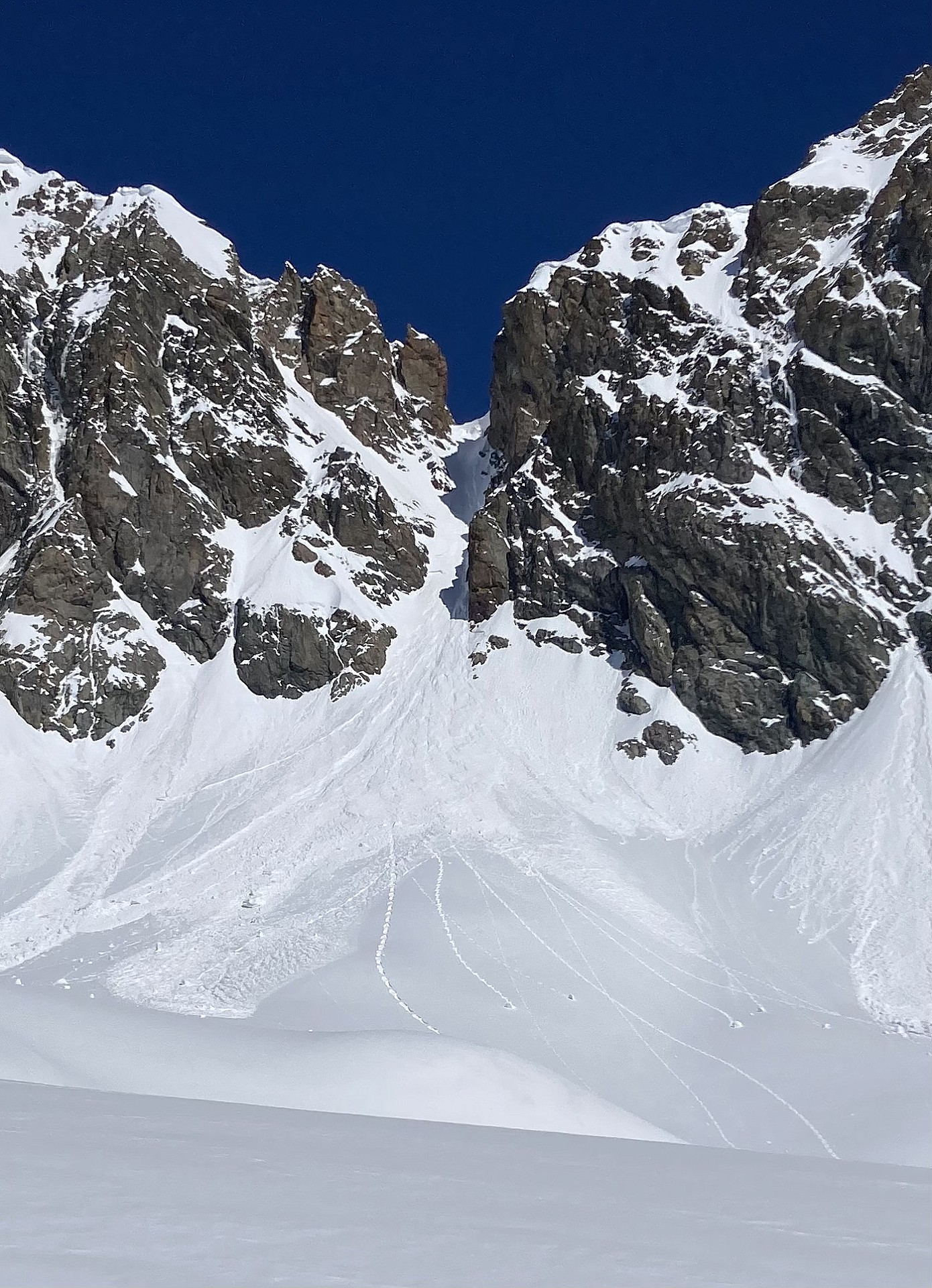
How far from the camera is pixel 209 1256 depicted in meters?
3.97

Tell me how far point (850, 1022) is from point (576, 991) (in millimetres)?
7549

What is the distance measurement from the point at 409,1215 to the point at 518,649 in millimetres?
49642

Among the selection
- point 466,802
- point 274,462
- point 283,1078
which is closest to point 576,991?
point 466,802

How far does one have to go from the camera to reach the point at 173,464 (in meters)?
61.2

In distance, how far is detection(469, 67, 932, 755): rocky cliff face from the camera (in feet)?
166

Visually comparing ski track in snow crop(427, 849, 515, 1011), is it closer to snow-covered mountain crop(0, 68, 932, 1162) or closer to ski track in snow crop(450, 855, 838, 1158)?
snow-covered mountain crop(0, 68, 932, 1162)

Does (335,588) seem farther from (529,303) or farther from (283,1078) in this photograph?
(283,1078)

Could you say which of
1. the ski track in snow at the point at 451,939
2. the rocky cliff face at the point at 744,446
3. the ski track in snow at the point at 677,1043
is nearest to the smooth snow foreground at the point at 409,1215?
the ski track in snow at the point at 677,1043

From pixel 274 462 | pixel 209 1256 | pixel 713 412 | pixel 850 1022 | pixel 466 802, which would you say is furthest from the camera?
pixel 274 462

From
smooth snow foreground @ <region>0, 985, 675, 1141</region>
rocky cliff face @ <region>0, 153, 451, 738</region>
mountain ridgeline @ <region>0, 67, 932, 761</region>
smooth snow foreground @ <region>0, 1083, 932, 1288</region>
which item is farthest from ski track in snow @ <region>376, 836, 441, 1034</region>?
smooth snow foreground @ <region>0, 1083, 932, 1288</region>

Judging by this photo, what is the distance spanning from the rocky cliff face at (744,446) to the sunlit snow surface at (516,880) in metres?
2.87

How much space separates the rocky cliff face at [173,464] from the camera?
55.1 m

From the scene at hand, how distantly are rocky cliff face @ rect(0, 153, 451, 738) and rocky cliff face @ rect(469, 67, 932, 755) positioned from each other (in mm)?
8553

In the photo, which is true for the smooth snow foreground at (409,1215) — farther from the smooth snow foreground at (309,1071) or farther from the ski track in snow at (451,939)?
the ski track in snow at (451,939)
